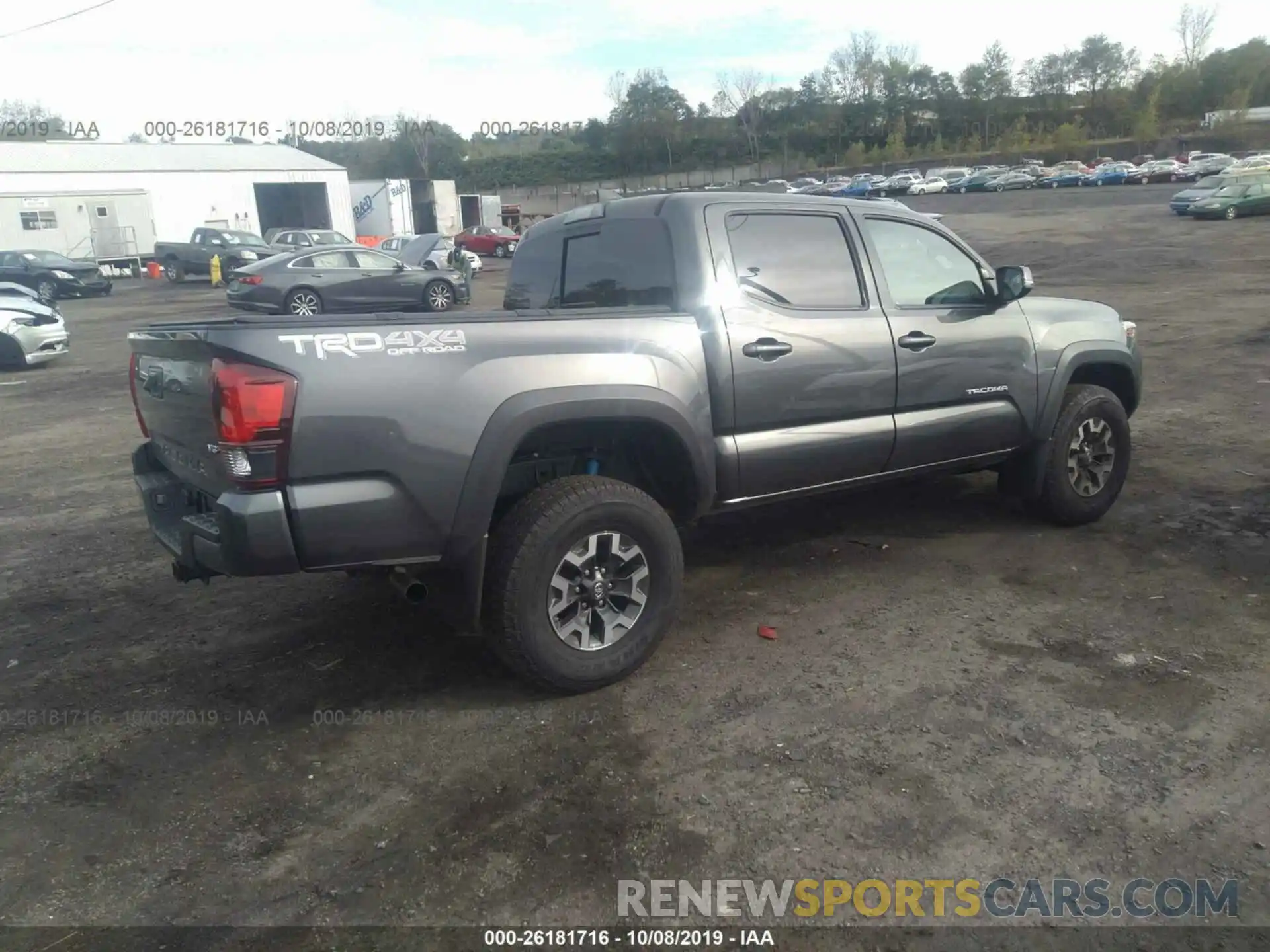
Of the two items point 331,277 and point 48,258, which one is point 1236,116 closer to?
point 331,277

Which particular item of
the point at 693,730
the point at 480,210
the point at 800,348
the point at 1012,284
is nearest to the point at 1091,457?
the point at 1012,284

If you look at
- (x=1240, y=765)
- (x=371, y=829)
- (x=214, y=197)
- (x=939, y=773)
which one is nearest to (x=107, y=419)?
(x=371, y=829)

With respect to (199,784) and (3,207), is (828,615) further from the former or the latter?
(3,207)

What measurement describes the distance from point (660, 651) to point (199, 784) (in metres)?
1.91

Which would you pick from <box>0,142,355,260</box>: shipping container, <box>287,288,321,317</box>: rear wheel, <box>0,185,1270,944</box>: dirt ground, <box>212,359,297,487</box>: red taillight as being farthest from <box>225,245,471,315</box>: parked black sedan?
<box>0,142,355,260</box>: shipping container

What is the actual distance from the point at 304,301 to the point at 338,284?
811 mm

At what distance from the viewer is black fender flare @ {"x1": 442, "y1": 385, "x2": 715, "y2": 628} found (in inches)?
142

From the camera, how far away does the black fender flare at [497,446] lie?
3609 millimetres

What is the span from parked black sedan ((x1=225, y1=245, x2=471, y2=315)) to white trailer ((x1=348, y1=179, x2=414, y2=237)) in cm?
3165

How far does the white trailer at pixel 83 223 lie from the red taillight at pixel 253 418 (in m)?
41.2

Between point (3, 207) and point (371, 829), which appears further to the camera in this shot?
point (3, 207)

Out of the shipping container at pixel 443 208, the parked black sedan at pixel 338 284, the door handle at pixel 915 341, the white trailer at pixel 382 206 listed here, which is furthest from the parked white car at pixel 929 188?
the door handle at pixel 915 341

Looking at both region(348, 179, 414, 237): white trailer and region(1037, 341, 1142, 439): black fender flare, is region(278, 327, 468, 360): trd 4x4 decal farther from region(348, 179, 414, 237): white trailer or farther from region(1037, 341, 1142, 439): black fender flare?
region(348, 179, 414, 237): white trailer

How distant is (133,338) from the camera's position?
162 inches
